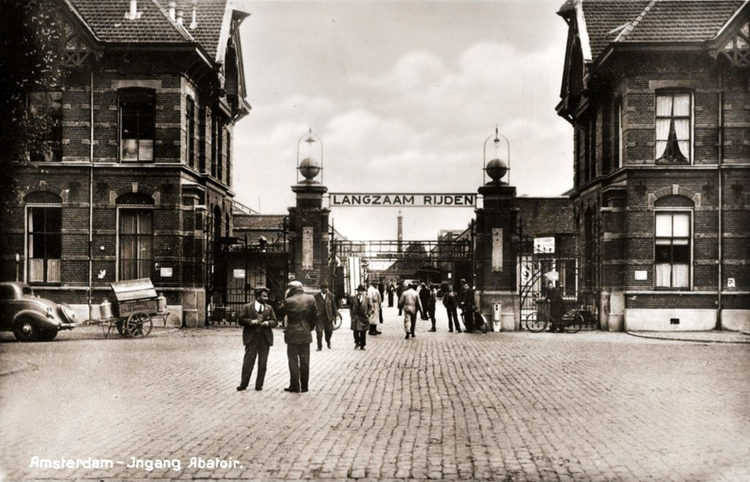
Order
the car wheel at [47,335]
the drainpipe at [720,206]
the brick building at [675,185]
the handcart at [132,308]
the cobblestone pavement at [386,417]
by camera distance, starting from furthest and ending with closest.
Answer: the brick building at [675,185] < the drainpipe at [720,206] < the handcart at [132,308] < the car wheel at [47,335] < the cobblestone pavement at [386,417]

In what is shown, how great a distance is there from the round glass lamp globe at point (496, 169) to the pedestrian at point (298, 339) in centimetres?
1364

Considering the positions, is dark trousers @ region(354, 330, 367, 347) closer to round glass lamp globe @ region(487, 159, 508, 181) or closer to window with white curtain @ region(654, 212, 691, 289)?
round glass lamp globe @ region(487, 159, 508, 181)

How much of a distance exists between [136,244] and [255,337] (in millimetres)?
13277

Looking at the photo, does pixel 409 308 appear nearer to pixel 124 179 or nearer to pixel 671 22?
pixel 124 179

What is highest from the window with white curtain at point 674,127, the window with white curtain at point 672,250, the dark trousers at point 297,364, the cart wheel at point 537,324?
the window with white curtain at point 674,127

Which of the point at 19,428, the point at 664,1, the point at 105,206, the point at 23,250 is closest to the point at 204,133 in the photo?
the point at 105,206

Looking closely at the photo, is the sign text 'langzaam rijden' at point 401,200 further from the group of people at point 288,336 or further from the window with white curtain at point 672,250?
the group of people at point 288,336

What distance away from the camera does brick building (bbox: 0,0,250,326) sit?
22266mm

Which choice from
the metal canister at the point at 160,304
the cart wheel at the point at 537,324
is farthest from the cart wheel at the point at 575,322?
the metal canister at the point at 160,304

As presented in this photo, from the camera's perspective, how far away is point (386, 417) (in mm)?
9305

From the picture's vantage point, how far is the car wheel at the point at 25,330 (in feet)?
60.2

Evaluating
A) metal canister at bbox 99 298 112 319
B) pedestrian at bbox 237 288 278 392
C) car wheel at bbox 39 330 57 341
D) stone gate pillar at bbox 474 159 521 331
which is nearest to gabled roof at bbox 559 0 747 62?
stone gate pillar at bbox 474 159 521 331

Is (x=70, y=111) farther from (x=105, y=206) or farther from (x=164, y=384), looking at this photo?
(x=164, y=384)

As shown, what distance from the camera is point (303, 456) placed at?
23.8 feet
